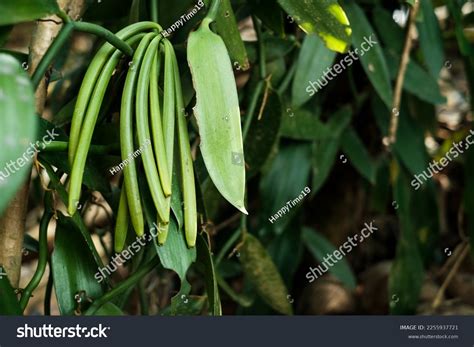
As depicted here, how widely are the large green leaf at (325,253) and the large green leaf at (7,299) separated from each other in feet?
2.81

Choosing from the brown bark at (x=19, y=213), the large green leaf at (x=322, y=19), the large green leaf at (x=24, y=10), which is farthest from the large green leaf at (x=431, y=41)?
the large green leaf at (x=24, y=10)

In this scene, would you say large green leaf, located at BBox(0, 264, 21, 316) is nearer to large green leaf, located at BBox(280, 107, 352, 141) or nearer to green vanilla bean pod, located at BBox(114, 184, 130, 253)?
green vanilla bean pod, located at BBox(114, 184, 130, 253)

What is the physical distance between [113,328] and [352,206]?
991mm

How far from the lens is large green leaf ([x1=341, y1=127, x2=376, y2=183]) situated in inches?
59.1

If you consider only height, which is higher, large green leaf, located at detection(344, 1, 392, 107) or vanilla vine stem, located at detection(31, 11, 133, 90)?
vanilla vine stem, located at detection(31, 11, 133, 90)

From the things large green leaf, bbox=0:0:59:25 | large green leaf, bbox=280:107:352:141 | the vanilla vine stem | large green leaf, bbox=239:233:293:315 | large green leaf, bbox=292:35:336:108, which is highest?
large green leaf, bbox=0:0:59:25

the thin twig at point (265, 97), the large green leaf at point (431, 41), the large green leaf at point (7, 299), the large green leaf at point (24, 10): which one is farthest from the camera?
the large green leaf at point (431, 41)

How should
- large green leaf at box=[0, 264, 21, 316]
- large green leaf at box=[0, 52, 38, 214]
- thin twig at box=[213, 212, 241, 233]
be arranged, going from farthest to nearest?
thin twig at box=[213, 212, 241, 233] < large green leaf at box=[0, 264, 21, 316] < large green leaf at box=[0, 52, 38, 214]

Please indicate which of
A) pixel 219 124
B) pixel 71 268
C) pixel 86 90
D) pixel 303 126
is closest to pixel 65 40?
pixel 86 90

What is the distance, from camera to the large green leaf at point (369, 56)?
122 cm

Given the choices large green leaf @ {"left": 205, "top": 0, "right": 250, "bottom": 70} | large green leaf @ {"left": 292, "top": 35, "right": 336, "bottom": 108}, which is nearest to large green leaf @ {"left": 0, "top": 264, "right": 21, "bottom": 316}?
large green leaf @ {"left": 205, "top": 0, "right": 250, "bottom": 70}

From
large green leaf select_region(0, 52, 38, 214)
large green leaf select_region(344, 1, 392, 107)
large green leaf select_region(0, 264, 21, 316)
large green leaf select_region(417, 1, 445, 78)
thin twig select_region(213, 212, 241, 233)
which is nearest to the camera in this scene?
large green leaf select_region(0, 52, 38, 214)

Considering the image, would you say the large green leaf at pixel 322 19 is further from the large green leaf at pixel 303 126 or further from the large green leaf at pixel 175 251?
the large green leaf at pixel 303 126

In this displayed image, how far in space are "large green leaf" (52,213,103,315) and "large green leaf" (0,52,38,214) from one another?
12.1 inches
